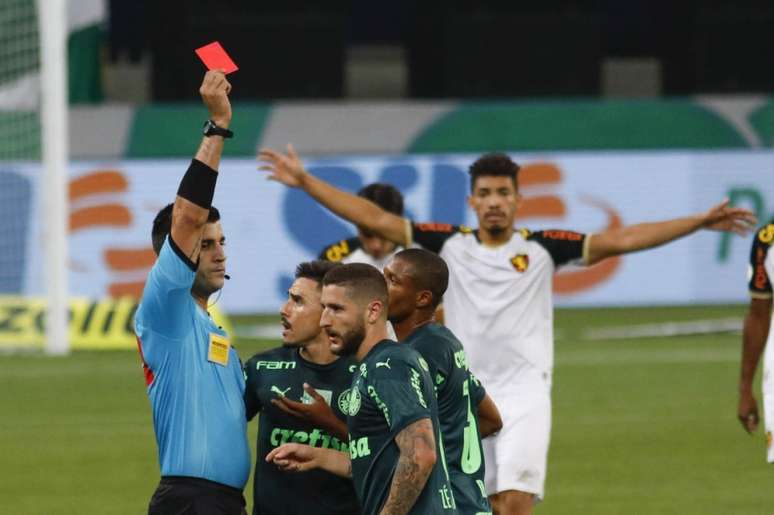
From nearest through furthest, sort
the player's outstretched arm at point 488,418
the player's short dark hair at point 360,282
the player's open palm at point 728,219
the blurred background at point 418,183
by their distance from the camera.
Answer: the player's short dark hair at point 360,282, the player's outstretched arm at point 488,418, the player's open palm at point 728,219, the blurred background at point 418,183

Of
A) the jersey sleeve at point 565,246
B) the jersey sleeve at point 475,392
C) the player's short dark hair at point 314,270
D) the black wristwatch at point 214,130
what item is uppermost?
the black wristwatch at point 214,130

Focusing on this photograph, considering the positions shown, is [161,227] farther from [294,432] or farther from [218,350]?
[294,432]

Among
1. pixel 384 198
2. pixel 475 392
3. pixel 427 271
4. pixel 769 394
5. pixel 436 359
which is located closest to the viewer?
pixel 436 359

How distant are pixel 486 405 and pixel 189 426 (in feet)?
4.72

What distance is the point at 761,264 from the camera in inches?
332

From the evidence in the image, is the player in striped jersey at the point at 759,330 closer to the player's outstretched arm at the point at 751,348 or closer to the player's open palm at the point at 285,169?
the player's outstretched arm at the point at 751,348

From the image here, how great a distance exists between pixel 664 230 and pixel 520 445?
1409 mm

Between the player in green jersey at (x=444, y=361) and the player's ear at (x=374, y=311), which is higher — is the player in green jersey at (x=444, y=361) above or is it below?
below

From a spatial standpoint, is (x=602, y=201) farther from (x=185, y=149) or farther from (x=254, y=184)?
(x=185, y=149)

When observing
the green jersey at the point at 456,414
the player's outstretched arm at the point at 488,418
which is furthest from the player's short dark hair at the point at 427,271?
the player's outstretched arm at the point at 488,418

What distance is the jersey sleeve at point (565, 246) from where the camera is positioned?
29.7ft

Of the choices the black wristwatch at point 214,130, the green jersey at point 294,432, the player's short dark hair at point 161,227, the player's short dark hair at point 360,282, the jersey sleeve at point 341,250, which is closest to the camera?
the player's short dark hair at point 360,282

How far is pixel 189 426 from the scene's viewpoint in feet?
20.1

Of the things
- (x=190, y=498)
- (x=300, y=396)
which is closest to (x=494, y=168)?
(x=300, y=396)
